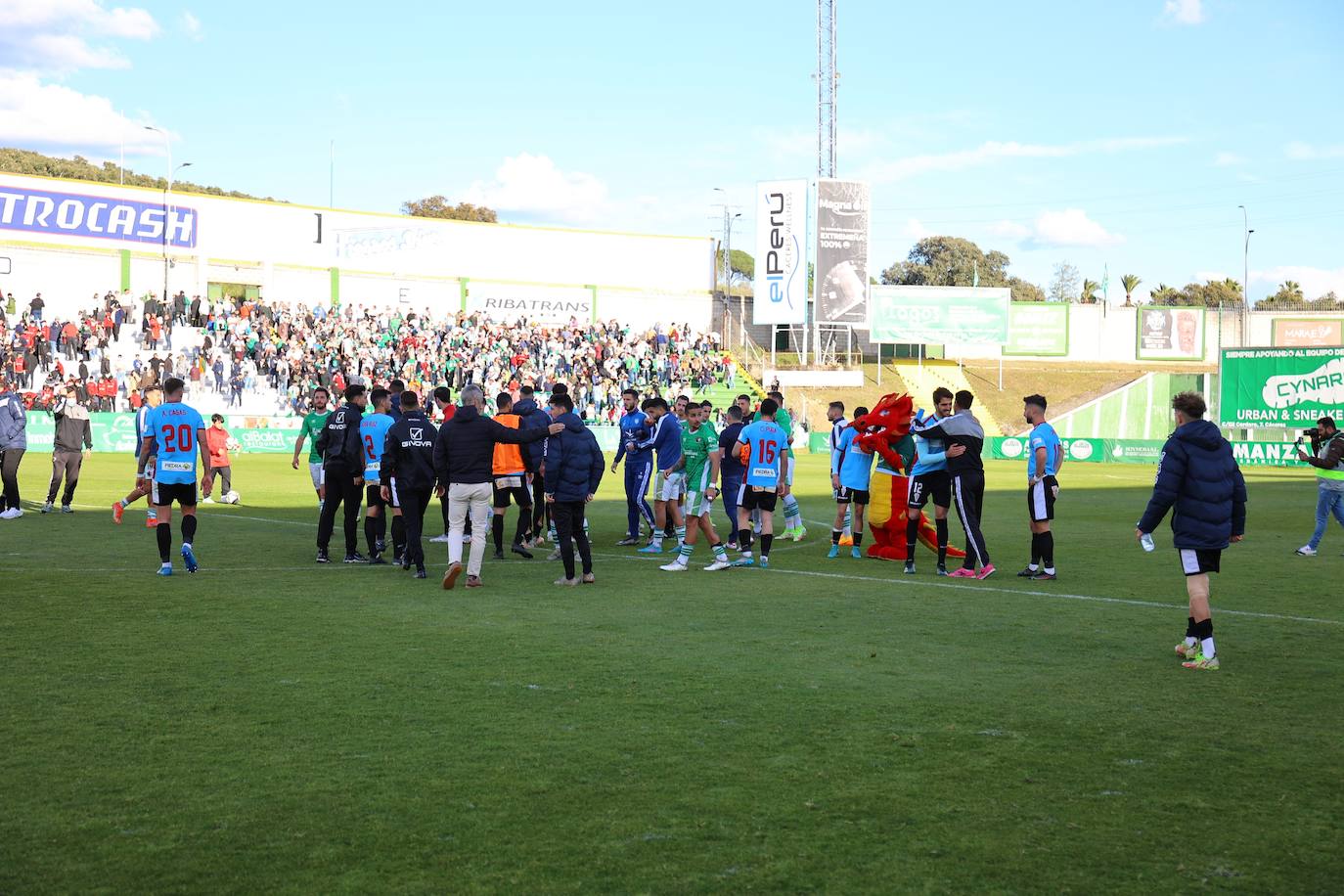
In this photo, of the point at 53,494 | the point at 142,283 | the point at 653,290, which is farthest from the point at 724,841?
the point at 653,290

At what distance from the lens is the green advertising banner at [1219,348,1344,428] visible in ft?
149

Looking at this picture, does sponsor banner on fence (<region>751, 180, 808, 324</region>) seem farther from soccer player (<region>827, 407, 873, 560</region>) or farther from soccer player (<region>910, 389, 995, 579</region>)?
soccer player (<region>910, 389, 995, 579</region>)

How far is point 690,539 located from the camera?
14.3 m

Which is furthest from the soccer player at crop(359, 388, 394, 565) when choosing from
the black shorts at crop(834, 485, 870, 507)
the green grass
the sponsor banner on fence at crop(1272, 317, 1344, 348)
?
the sponsor banner on fence at crop(1272, 317, 1344, 348)

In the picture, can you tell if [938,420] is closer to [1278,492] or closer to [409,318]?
[1278,492]

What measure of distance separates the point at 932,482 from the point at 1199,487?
564cm

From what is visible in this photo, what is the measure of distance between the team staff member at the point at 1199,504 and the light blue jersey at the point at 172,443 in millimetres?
9362

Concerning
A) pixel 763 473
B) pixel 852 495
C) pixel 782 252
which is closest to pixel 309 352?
pixel 782 252

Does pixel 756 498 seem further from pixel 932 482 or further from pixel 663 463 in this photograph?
pixel 663 463

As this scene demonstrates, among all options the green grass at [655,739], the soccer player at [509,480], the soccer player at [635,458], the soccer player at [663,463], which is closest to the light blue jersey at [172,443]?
the green grass at [655,739]

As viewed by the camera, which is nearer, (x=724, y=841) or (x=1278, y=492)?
(x=724, y=841)

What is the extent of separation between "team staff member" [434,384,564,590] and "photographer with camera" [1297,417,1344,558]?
1079cm

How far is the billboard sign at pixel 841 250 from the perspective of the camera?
6219 cm

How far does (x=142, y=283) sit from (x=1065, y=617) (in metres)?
53.3
